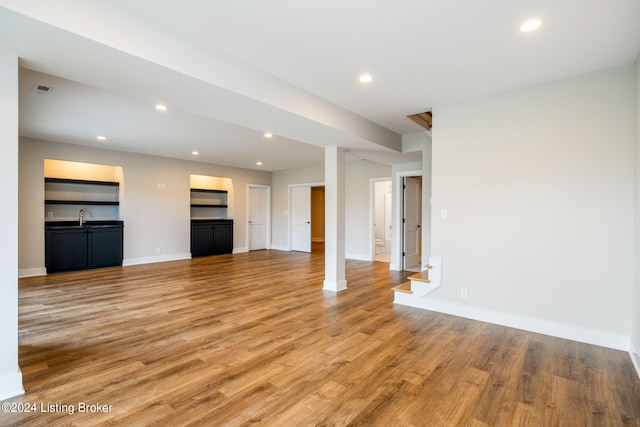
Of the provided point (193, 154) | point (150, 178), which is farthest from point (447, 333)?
point (150, 178)

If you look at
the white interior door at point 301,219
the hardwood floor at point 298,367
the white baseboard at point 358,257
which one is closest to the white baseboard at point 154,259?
the hardwood floor at point 298,367

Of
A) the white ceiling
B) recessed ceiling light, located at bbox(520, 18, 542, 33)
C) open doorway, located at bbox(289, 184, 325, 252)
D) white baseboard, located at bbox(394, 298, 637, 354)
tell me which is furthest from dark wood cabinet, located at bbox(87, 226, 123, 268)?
recessed ceiling light, located at bbox(520, 18, 542, 33)

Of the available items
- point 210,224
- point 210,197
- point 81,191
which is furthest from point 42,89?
point 210,197

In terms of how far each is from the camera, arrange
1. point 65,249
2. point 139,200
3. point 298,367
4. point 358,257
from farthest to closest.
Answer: point 358,257 < point 139,200 < point 65,249 < point 298,367

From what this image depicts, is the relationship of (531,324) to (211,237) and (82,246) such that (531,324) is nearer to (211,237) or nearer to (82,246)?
(211,237)

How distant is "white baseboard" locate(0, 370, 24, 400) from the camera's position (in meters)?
1.97

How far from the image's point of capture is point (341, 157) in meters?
4.94

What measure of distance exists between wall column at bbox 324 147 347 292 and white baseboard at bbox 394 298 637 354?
1206 mm

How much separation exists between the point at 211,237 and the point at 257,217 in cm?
181

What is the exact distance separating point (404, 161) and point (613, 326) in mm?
4118

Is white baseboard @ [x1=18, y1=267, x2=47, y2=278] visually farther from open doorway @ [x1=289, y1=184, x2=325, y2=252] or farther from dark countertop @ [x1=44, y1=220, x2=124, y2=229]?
open doorway @ [x1=289, y1=184, x2=325, y2=252]

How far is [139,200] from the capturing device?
714 cm

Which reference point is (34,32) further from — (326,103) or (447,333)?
(447,333)

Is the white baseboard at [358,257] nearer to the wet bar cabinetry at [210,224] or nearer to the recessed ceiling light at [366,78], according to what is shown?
the wet bar cabinetry at [210,224]
